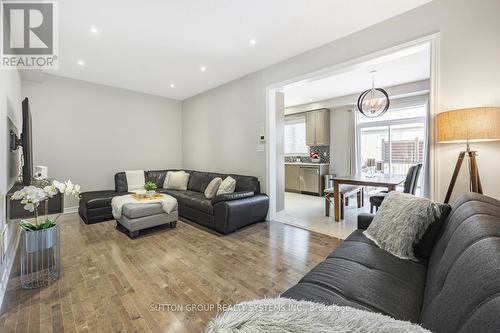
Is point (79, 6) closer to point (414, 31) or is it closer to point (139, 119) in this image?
point (139, 119)

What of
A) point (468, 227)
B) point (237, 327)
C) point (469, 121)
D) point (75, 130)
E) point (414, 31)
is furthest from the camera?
point (75, 130)

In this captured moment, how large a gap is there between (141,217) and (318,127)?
17.1ft

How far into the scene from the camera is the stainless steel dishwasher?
6.29m

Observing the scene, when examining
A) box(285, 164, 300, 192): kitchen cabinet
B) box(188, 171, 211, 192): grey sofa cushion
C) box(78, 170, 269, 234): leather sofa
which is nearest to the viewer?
box(78, 170, 269, 234): leather sofa

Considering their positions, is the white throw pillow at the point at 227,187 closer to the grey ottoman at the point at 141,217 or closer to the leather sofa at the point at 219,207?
the leather sofa at the point at 219,207

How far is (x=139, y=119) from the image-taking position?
5438 millimetres

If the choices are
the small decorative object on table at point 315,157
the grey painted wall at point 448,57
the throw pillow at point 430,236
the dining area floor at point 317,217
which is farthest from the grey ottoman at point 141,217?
the small decorative object on table at point 315,157

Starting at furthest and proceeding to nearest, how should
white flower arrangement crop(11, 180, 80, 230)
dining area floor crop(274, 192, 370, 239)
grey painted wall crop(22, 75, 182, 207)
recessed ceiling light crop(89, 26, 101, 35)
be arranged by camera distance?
1. grey painted wall crop(22, 75, 182, 207)
2. dining area floor crop(274, 192, 370, 239)
3. recessed ceiling light crop(89, 26, 101, 35)
4. white flower arrangement crop(11, 180, 80, 230)

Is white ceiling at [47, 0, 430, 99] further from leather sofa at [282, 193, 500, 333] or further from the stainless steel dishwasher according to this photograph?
the stainless steel dishwasher

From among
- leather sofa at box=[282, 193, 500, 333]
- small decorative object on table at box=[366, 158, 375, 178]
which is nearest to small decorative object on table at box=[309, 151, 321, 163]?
small decorative object on table at box=[366, 158, 375, 178]

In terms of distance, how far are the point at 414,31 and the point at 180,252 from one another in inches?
147

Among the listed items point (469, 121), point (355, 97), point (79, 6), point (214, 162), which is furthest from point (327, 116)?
point (79, 6)

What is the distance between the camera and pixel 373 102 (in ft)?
11.9

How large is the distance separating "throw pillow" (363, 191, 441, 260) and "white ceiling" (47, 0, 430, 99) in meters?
2.14
